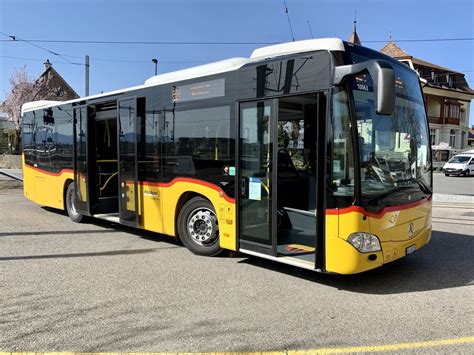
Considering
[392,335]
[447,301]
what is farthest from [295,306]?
[447,301]

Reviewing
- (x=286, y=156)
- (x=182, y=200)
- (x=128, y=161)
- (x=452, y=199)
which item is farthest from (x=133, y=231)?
(x=452, y=199)

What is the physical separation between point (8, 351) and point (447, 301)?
14.6 feet

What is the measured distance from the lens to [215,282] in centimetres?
539

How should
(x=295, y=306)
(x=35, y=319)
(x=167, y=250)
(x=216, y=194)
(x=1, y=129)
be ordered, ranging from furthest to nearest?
(x=1, y=129) < (x=167, y=250) < (x=216, y=194) < (x=295, y=306) < (x=35, y=319)

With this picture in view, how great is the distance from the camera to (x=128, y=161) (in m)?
7.72

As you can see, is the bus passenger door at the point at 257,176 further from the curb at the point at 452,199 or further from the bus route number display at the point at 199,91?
the curb at the point at 452,199

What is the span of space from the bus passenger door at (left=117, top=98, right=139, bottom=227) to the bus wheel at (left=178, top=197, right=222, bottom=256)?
49.8 inches

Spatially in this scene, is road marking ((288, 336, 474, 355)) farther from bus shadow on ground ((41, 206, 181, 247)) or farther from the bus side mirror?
bus shadow on ground ((41, 206, 181, 247))

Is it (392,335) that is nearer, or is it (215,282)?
(392,335)

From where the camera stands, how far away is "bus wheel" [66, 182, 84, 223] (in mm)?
9641

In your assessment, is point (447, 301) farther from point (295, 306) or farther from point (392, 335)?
point (295, 306)

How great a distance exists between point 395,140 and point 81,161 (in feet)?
21.7

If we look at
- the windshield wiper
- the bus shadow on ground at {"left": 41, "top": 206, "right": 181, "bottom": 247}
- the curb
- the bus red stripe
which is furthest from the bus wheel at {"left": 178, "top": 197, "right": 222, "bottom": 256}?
the curb

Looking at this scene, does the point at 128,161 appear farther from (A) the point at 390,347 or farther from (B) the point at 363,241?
(A) the point at 390,347
